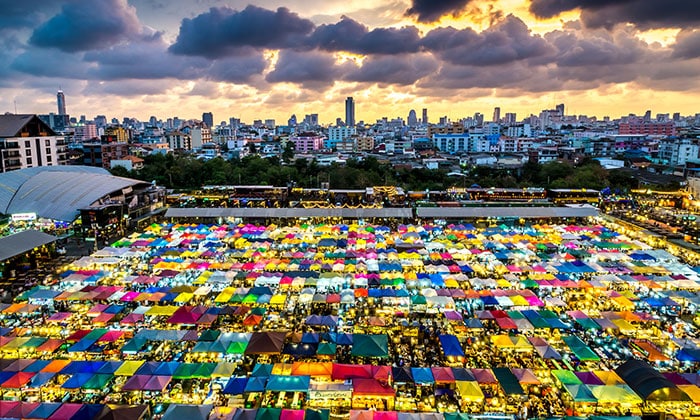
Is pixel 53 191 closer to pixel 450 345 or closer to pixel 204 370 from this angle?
pixel 204 370

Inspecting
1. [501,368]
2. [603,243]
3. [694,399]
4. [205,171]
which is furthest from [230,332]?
[205,171]

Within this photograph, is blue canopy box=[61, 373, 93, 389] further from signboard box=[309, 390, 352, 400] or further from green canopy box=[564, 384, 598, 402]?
green canopy box=[564, 384, 598, 402]

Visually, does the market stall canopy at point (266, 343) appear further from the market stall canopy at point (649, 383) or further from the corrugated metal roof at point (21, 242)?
the corrugated metal roof at point (21, 242)

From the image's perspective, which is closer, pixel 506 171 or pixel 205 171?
pixel 205 171

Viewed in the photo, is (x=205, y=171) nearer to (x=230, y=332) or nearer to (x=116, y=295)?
(x=116, y=295)

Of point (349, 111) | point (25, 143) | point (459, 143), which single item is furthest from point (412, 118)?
point (25, 143)

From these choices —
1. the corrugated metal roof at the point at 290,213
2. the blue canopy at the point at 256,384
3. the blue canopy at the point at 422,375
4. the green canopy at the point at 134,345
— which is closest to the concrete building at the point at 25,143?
the corrugated metal roof at the point at 290,213
